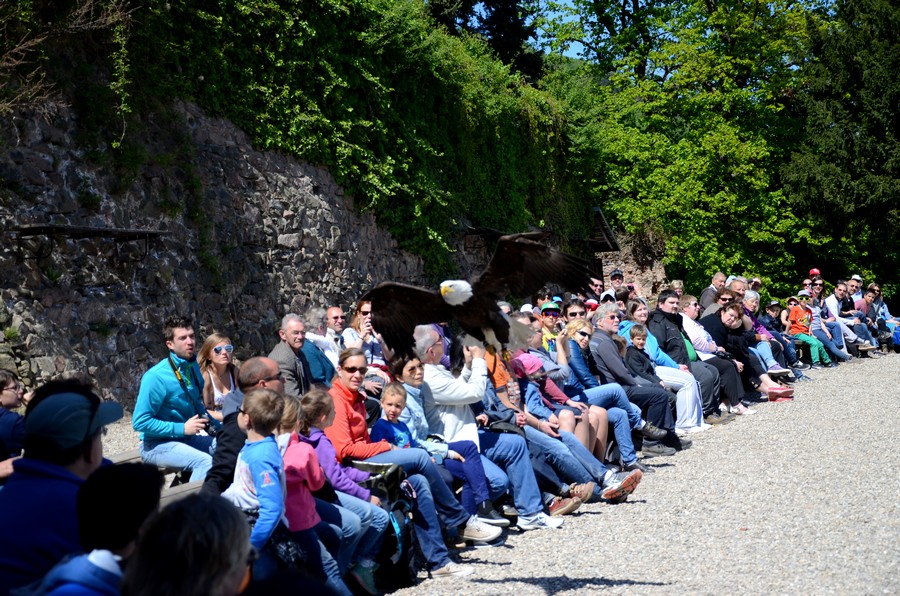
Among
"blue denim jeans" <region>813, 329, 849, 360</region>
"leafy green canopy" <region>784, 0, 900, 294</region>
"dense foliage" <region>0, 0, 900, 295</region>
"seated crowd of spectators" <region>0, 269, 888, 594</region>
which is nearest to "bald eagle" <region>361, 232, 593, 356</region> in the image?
"seated crowd of spectators" <region>0, 269, 888, 594</region>

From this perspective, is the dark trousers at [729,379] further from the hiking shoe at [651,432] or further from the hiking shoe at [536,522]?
the hiking shoe at [536,522]

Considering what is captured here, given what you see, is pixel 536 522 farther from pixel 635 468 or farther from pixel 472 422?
pixel 635 468

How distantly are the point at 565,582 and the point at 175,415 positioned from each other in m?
2.85

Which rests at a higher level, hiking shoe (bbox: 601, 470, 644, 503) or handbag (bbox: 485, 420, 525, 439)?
handbag (bbox: 485, 420, 525, 439)

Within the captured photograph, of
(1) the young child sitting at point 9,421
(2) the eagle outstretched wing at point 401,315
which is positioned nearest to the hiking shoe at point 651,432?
(2) the eagle outstretched wing at point 401,315

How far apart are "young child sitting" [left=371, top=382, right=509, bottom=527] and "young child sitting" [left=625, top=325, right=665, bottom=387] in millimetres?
3760

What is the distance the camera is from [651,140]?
25406 millimetres

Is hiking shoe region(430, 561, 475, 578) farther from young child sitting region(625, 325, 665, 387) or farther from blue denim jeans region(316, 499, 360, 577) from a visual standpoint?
young child sitting region(625, 325, 665, 387)

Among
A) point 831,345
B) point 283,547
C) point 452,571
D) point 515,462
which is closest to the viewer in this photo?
point 283,547

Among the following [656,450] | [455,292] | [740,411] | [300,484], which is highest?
[455,292]

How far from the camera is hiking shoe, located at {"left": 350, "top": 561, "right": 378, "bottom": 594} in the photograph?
4977mm

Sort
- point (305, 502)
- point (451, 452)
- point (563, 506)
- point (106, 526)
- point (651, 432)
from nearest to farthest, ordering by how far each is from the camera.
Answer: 1. point (106, 526)
2. point (305, 502)
3. point (451, 452)
4. point (563, 506)
5. point (651, 432)

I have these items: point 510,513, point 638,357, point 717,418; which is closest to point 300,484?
point 510,513

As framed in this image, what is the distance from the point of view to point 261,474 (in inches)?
156
